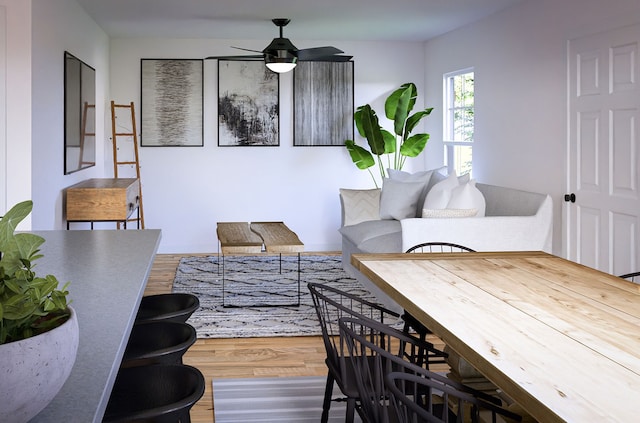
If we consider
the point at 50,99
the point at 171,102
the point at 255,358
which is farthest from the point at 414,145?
the point at 255,358

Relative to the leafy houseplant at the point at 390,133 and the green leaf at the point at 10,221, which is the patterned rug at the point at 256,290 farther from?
the green leaf at the point at 10,221

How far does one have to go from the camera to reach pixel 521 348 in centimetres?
179

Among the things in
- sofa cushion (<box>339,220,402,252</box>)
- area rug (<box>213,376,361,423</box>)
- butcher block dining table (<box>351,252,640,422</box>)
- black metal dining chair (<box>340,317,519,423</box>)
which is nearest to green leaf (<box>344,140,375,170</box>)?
sofa cushion (<box>339,220,402,252</box>)

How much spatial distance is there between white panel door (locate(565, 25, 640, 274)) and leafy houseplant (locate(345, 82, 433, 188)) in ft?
8.95

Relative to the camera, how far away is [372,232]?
6.54 m

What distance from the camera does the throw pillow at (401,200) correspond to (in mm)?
6980

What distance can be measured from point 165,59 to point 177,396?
290 inches

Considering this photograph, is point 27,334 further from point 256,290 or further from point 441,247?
point 256,290

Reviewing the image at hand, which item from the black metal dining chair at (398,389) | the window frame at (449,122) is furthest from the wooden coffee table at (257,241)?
the black metal dining chair at (398,389)

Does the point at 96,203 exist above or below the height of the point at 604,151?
below

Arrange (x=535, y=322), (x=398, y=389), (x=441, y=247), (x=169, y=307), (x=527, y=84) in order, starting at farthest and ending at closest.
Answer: (x=527, y=84)
(x=441, y=247)
(x=169, y=307)
(x=535, y=322)
(x=398, y=389)

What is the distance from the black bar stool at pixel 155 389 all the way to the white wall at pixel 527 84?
4.12 m

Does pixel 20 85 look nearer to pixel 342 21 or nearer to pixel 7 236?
pixel 342 21

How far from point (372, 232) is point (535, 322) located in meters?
4.50
